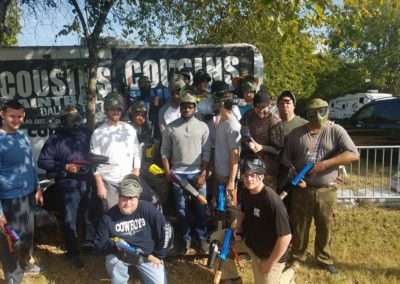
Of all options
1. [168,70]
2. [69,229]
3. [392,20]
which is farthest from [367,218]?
[392,20]

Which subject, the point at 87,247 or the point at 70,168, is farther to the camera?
the point at 87,247

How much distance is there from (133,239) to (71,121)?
1586 millimetres

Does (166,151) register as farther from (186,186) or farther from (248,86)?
(248,86)

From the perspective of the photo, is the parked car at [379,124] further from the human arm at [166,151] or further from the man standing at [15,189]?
the man standing at [15,189]

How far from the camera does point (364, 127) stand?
468 inches

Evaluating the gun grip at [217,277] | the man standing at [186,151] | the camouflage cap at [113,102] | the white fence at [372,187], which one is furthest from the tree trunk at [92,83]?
the white fence at [372,187]

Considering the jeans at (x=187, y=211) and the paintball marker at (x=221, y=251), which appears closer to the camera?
the paintball marker at (x=221, y=251)

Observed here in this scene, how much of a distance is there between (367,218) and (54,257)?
A: 4.53 metres

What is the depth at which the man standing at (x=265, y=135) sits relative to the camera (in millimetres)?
4578

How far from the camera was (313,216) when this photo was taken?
465cm

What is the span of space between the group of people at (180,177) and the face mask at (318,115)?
0.01 metres

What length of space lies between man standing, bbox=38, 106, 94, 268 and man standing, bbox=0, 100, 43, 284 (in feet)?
1.14

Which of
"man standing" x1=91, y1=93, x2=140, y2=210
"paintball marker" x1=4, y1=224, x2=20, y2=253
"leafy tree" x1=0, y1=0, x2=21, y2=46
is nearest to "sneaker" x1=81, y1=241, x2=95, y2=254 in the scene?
"man standing" x1=91, y1=93, x2=140, y2=210

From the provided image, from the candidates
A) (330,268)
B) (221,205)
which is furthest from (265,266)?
(330,268)
